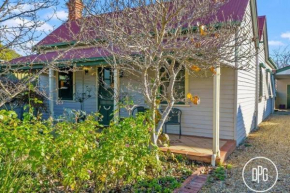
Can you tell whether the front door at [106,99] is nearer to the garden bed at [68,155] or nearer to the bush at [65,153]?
the garden bed at [68,155]

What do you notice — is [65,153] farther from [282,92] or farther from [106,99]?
[282,92]

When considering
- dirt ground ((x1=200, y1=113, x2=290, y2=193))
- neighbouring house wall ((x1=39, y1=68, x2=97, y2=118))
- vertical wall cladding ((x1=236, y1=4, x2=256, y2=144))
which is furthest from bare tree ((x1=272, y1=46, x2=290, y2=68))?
neighbouring house wall ((x1=39, y1=68, x2=97, y2=118))

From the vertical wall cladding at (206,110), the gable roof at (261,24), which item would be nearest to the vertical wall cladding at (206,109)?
the vertical wall cladding at (206,110)

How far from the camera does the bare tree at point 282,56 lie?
99.8ft

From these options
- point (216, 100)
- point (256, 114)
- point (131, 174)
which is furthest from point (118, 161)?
point (256, 114)

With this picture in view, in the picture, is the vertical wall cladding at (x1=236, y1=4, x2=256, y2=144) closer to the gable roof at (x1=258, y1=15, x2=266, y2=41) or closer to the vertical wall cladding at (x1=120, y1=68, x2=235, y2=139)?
the vertical wall cladding at (x1=120, y1=68, x2=235, y2=139)

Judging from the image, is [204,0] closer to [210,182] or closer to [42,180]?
[210,182]

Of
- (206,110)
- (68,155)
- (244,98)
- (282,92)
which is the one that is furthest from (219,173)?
(282,92)

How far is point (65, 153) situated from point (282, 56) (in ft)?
115

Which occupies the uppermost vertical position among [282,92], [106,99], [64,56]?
[64,56]

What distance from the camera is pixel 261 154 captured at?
5.71 m

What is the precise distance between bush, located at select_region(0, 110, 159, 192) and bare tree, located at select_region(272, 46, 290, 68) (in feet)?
110

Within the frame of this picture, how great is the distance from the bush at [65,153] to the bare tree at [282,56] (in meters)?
33.4

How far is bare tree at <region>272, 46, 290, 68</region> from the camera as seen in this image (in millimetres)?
30422
